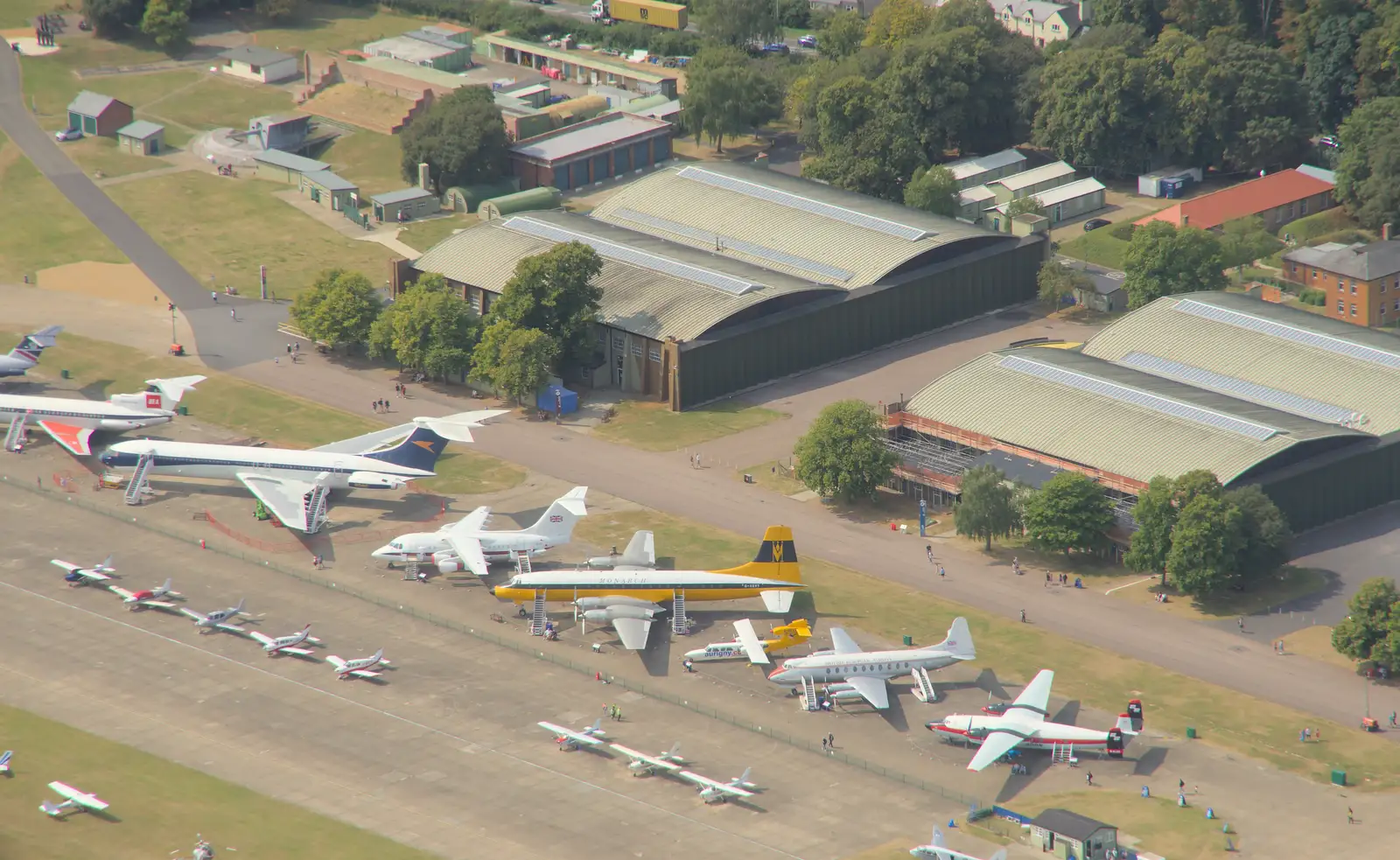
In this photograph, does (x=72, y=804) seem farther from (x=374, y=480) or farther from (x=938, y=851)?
(x=938, y=851)

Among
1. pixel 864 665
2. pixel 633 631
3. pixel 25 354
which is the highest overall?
pixel 25 354

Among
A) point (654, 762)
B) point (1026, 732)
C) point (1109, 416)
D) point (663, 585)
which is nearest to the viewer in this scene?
point (654, 762)

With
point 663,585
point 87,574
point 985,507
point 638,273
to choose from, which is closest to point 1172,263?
point 638,273

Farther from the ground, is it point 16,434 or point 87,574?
point 16,434

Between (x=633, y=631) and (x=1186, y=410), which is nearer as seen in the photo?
(x=633, y=631)

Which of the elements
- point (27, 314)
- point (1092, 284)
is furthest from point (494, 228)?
point (1092, 284)

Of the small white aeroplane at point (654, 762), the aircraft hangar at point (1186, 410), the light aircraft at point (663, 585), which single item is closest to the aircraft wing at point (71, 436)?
the light aircraft at point (663, 585)

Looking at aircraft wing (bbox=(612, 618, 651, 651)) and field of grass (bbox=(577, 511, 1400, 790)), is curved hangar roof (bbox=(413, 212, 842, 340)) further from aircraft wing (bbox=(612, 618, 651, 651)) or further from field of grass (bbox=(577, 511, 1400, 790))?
aircraft wing (bbox=(612, 618, 651, 651))
